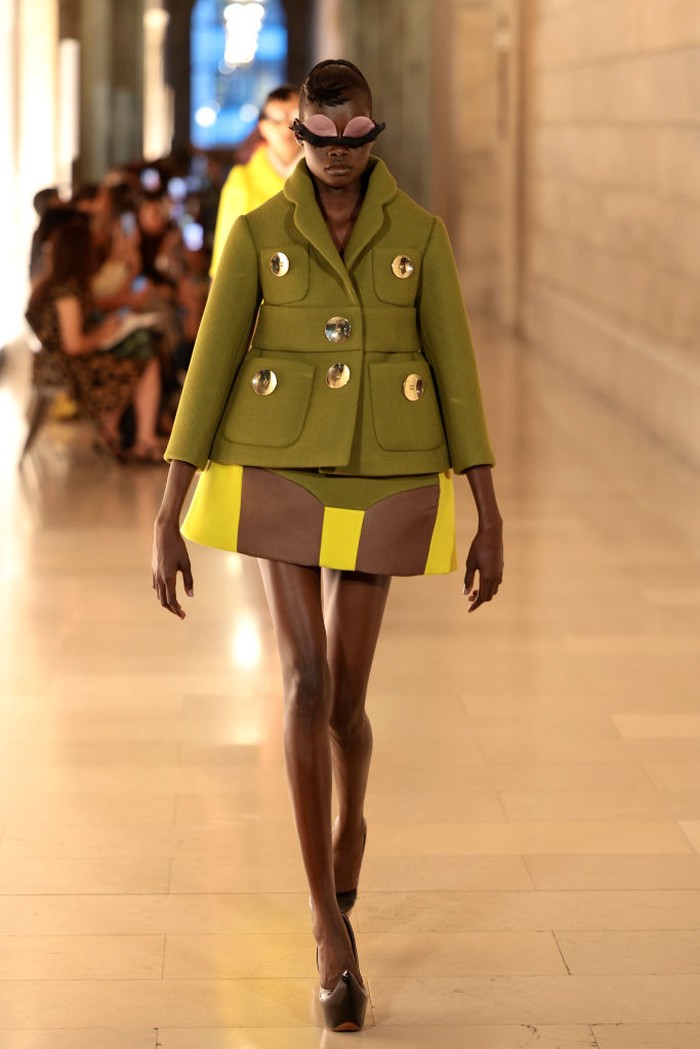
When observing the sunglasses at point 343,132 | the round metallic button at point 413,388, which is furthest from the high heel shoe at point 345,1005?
the sunglasses at point 343,132

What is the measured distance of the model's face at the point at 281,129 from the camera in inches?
265

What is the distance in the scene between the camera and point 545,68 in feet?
55.8

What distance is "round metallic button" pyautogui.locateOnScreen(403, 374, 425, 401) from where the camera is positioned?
345cm

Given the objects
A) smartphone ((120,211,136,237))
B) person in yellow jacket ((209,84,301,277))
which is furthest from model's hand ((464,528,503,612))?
smartphone ((120,211,136,237))

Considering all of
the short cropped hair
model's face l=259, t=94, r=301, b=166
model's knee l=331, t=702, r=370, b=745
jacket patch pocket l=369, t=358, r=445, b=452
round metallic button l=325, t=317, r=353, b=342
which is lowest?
model's knee l=331, t=702, r=370, b=745

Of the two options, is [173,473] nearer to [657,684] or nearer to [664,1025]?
[664,1025]

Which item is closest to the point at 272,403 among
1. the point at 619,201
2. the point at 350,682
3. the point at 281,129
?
the point at 350,682

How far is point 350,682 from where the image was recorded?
3568mm

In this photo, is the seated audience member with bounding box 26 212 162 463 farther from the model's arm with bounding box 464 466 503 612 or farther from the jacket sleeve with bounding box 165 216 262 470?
the model's arm with bounding box 464 466 503 612

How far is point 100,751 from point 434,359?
2.11m

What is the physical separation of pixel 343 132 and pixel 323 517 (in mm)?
724

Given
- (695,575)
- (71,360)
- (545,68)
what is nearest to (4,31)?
(545,68)

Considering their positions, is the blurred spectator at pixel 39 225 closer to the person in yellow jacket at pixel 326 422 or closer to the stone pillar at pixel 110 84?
the person in yellow jacket at pixel 326 422

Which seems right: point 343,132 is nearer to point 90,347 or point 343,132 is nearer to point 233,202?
point 233,202
